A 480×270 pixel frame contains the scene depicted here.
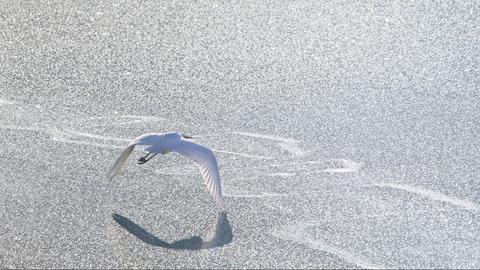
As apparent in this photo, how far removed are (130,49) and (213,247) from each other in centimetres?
234

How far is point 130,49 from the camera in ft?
22.1

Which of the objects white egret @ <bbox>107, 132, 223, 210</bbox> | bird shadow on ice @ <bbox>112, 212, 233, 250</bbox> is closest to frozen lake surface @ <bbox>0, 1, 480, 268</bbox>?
bird shadow on ice @ <bbox>112, 212, 233, 250</bbox>

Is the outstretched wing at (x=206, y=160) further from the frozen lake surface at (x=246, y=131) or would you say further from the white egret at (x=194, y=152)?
the frozen lake surface at (x=246, y=131)

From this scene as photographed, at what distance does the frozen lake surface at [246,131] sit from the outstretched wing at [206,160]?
8.4 inches

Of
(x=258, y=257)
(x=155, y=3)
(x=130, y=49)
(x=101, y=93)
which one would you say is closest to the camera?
(x=258, y=257)

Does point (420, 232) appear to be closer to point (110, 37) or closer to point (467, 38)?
point (467, 38)

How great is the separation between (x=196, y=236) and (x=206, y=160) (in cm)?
36

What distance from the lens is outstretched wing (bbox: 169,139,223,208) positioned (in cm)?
480

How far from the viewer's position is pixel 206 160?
4812 mm

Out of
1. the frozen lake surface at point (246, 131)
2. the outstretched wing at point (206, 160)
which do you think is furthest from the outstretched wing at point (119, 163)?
the outstretched wing at point (206, 160)

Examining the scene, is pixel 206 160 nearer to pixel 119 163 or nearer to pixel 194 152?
pixel 194 152

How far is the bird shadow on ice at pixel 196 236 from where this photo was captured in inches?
187

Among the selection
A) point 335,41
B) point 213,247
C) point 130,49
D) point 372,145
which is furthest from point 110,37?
point 213,247

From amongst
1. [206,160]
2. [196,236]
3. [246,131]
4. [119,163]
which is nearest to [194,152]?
[206,160]
